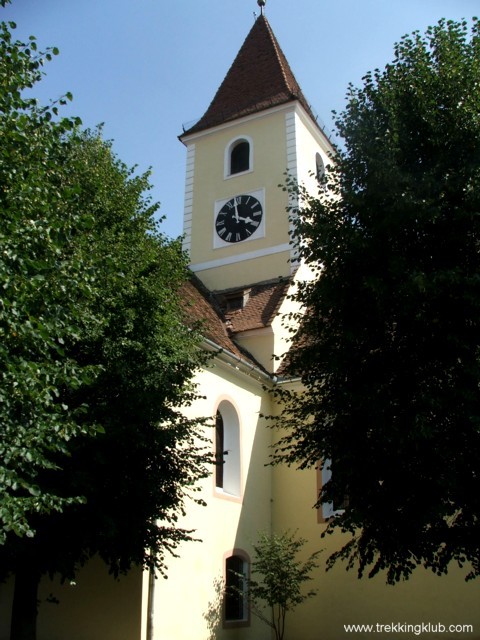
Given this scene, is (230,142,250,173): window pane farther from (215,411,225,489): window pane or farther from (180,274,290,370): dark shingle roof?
(215,411,225,489): window pane

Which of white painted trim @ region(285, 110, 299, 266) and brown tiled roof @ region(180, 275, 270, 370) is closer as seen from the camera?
brown tiled roof @ region(180, 275, 270, 370)

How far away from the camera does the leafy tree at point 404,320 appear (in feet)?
27.4

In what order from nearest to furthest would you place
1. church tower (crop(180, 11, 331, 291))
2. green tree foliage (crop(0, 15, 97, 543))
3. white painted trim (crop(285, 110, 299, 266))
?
1. green tree foliage (crop(0, 15, 97, 543))
2. church tower (crop(180, 11, 331, 291))
3. white painted trim (crop(285, 110, 299, 266))

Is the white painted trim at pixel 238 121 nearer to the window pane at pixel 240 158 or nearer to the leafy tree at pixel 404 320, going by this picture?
the window pane at pixel 240 158

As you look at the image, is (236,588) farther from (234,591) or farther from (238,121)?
(238,121)

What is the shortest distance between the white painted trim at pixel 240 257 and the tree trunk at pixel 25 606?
1318 centimetres

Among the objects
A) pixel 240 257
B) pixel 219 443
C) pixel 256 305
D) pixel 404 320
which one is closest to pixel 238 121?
pixel 240 257

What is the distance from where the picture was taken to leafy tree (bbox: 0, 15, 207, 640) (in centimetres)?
693

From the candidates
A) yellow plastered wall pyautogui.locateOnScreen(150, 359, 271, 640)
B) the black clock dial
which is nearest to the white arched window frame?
the black clock dial

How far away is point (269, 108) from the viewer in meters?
23.5

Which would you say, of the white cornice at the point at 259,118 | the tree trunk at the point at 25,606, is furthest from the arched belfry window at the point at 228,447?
the white cornice at the point at 259,118

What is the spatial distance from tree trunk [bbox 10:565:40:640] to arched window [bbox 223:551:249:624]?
5380 mm

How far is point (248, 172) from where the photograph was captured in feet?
74.8

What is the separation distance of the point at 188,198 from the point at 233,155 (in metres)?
2.22
